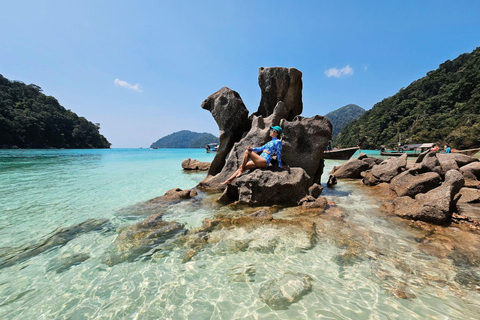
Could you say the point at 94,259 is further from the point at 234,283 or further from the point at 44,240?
the point at 234,283

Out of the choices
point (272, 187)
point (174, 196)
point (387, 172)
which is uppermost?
point (387, 172)

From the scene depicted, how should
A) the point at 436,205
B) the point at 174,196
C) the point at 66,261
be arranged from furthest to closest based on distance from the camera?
1. the point at 174,196
2. the point at 436,205
3. the point at 66,261

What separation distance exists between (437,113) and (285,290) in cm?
8055

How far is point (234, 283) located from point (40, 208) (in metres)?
8.26

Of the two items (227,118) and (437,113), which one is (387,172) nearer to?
(227,118)

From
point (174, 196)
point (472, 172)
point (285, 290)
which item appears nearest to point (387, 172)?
point (472, 172)

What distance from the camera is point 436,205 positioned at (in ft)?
17.1

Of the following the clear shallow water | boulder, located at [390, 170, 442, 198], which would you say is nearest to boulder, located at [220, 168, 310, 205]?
the clear shallow water

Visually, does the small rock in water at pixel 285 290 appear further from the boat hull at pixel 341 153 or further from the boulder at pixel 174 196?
the boat hull at pixel 341 153

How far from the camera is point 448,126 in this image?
48.7 m

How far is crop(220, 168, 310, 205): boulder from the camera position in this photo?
706 cm

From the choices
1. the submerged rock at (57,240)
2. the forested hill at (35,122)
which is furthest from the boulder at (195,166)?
the forested hill at (35,122)

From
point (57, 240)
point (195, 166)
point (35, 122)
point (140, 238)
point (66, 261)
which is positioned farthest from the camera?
point (35, 122)

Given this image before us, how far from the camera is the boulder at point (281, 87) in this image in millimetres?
11836
